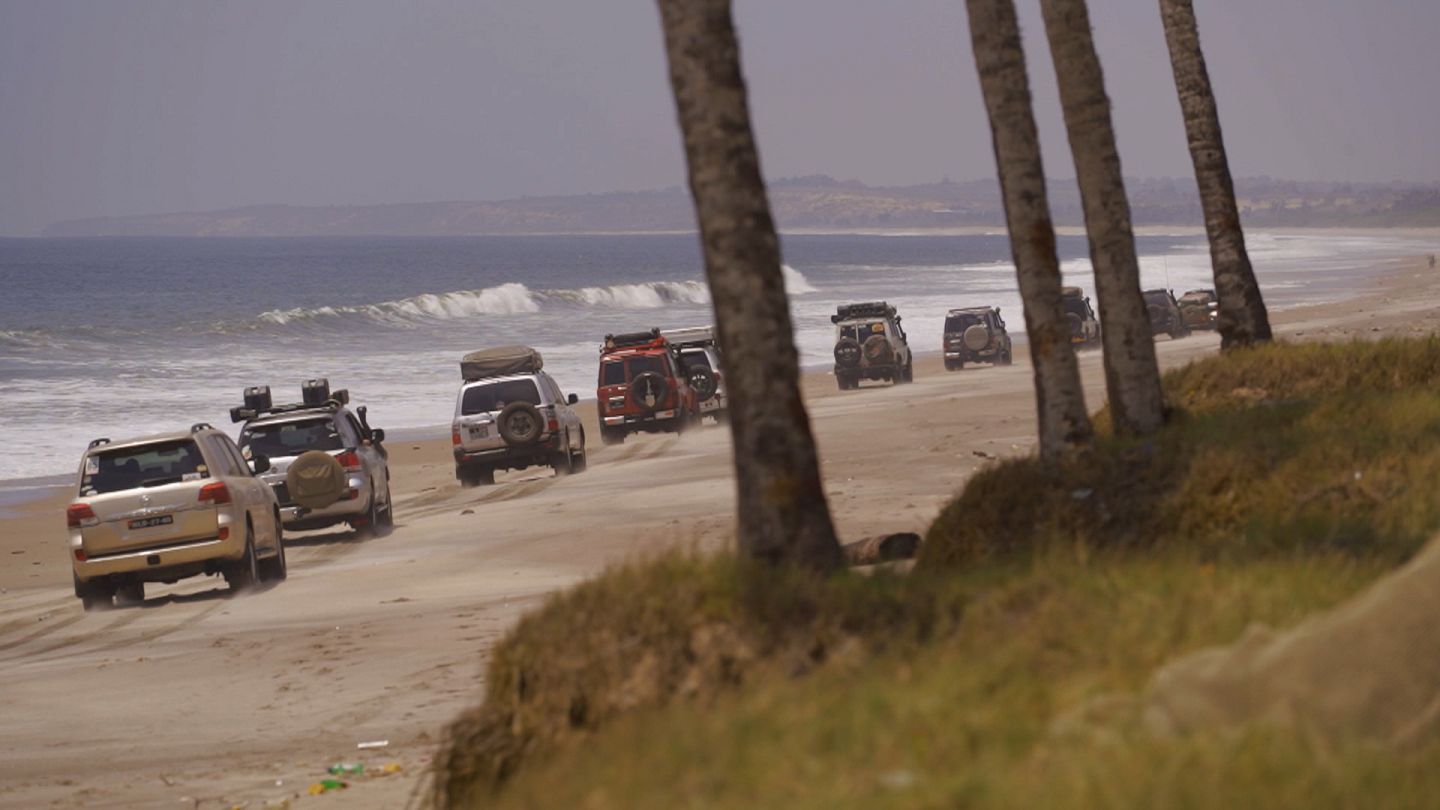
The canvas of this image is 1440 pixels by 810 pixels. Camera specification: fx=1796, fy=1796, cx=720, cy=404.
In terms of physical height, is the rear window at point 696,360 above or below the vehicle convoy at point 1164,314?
above

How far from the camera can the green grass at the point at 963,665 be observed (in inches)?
197

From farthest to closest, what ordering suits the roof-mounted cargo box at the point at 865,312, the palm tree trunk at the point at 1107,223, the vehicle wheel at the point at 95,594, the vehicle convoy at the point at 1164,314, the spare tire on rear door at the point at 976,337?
the vehicle convoy at the point at 1164,314
the spare tire on rear door at the point at 976,337
the roof-mounted cargo box at the point at 865,312
the vehicle wheel at the point at 95,594
the palm tree trunk at the point at 1107,223

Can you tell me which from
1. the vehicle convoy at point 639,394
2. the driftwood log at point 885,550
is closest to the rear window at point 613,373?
the vehicle convoy at point 639,394

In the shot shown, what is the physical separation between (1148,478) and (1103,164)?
3144 mm

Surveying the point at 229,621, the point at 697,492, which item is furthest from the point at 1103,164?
the point at 697,492

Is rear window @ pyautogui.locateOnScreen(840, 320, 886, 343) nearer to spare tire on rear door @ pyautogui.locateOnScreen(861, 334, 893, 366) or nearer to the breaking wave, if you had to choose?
spare tire on rear door @ pyautogui.locateOnScreen(861, 334, 893, 366)

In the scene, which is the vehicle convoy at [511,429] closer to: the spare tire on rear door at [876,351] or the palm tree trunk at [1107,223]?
the spare tire on rear door at [876,351]

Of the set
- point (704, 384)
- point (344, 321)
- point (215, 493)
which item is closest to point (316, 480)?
point (215, 493)

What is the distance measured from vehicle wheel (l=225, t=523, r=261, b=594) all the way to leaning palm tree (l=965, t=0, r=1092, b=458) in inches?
368

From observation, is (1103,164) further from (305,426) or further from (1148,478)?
(305,426)

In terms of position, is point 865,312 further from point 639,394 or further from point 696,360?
point 639,394

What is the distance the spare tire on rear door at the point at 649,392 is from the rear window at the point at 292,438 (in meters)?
11.2

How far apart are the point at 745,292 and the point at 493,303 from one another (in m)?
83.4

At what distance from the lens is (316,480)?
21516mm
